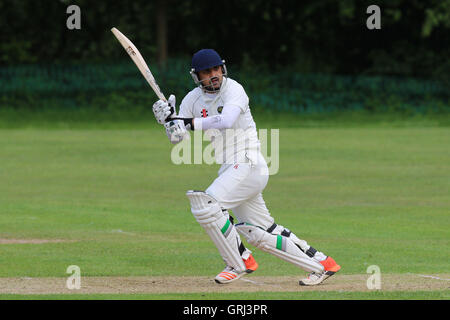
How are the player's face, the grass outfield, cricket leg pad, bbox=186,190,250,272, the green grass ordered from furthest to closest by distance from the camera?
the grass outfield → the player's face → cricket leg pad, bbox=186,190,250,272 → the green grass

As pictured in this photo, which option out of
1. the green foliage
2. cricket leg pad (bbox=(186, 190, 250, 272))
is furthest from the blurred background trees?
cricket leg pad (bbox=(186, 190, 250, 272))

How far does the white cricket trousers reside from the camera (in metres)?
7.58

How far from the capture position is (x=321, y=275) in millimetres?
7840

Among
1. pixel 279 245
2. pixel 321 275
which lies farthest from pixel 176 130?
pixel 321 275

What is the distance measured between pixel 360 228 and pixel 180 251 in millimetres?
2753

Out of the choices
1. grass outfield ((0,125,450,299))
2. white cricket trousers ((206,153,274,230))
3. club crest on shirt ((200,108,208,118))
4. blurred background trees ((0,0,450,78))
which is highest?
blurred background trees ((0,0,450,78))

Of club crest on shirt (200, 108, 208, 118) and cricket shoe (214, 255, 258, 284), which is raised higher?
club crest on shirt (200, 108, 208, 118)

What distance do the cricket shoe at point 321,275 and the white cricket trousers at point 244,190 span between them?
0.53 m

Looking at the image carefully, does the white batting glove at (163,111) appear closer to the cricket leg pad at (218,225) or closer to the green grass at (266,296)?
the cricket leg pad at (218,225)

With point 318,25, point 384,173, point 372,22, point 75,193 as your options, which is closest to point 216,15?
point 318,25

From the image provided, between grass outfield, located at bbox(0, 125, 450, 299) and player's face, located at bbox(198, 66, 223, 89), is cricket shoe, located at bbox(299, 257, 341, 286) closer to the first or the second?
grass outfield, located at bbox(0, 125, 450, 299)

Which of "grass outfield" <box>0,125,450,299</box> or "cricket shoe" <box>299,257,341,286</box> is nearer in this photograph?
"cricket shoe" <box>299,257,341,286</box>

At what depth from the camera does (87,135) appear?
26.5m

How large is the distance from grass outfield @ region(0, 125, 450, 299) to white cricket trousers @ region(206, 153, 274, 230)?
30.4 inches
